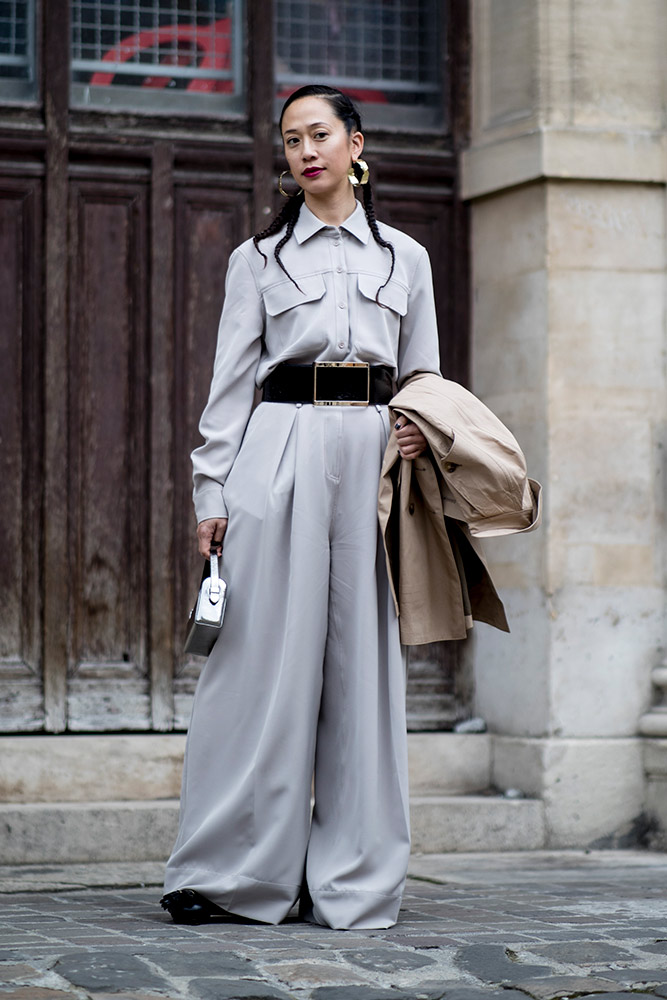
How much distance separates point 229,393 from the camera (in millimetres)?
4613

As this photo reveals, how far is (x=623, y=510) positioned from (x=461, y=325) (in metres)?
1.04

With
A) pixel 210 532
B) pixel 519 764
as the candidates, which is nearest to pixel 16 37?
pixel 210 532

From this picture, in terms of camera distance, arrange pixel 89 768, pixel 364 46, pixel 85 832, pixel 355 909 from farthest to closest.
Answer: pixel 364 46
pixel 89 768
pixel 85 832
pixel 355 909

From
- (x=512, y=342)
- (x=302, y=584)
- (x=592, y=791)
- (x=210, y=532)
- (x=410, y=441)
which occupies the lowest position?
(x=592, y=791)

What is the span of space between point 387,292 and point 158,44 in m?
2.34

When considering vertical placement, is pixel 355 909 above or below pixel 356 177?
below

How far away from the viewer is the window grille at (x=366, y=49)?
6641 millimetres

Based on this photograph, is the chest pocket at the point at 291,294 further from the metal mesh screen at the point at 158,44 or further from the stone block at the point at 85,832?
the metal mesh screen at the point at 158,44

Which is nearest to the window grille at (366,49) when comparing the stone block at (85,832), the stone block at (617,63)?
the stone block at (617,63)

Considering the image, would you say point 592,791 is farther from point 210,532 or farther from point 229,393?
point 229,393

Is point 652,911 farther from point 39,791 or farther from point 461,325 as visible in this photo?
point 461,325

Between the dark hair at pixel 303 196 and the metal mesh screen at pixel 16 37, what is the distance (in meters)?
1.93

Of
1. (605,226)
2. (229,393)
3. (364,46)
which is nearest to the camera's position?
(229,393)

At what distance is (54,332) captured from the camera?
6180 millimetres
